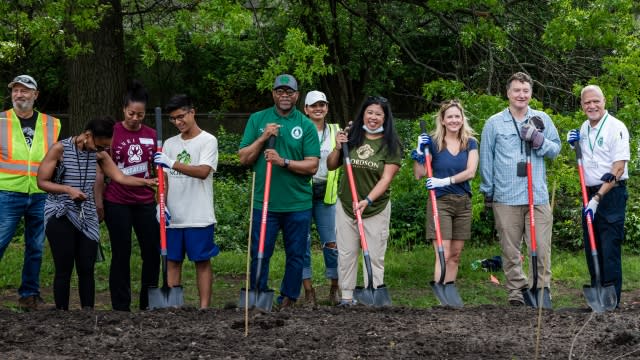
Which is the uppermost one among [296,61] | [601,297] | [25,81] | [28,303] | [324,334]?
[296,61]

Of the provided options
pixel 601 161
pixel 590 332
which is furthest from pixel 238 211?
pixel 590 332

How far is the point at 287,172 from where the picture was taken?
24.4 ft

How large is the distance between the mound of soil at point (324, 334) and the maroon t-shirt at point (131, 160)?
102 centimetres

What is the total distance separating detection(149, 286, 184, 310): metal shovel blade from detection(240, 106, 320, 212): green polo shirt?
3.14 feet

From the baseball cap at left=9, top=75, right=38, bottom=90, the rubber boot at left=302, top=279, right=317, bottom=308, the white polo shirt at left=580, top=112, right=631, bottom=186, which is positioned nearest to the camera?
the baseball cap at left=9, top=75, right=38, bottom=90

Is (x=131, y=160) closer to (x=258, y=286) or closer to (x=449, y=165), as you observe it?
(x=258, y=286)

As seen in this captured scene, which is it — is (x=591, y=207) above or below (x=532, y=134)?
below

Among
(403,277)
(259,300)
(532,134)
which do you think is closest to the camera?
(259,300)

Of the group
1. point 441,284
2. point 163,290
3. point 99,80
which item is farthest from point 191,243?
point 99,80

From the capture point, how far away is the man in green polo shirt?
743 cm

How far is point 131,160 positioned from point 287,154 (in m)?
1.24

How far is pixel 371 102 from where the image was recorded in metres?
7.55

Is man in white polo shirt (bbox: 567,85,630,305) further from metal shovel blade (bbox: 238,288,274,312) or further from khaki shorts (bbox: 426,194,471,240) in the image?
metal shovel blade (bbox: 238,288,274,312)

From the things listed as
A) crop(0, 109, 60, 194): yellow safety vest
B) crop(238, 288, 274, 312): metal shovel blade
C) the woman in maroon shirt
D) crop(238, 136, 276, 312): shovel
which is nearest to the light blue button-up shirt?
crop(238, 136, 276, 312): shovel
